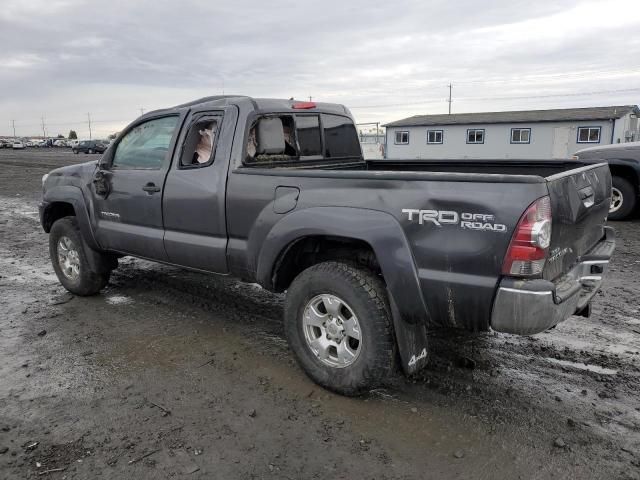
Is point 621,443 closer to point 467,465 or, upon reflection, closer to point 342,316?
point 467,465

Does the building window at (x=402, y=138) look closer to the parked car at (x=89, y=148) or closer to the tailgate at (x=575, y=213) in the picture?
the parked car at (x=89, y=148)

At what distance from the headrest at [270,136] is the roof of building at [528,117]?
32.6 metres

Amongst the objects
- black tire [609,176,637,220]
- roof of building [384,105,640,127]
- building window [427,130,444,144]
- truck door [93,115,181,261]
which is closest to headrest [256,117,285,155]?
truck door [93,115,181,261]

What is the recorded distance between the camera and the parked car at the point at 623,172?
9.02 m

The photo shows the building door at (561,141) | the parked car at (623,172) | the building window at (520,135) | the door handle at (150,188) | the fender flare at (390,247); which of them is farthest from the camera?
the building window at (520,135)

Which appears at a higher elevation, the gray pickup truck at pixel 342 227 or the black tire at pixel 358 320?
the gray pickup truck at pixel 342 227

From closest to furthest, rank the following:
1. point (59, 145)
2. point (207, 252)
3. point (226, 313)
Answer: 1. point (207, 252)
2. point (226, 313)
3. point (59, 145)

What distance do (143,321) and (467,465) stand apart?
3248 millimetres

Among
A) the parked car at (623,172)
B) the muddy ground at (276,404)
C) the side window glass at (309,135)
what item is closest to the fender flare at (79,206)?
the muddy ground at (276,404)

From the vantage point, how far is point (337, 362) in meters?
3.45

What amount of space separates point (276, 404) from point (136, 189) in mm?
2438

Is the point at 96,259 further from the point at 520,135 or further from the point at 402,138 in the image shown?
the point at 402,138

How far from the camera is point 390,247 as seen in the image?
3.04 metres

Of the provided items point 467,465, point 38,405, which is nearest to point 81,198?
point 38,405
